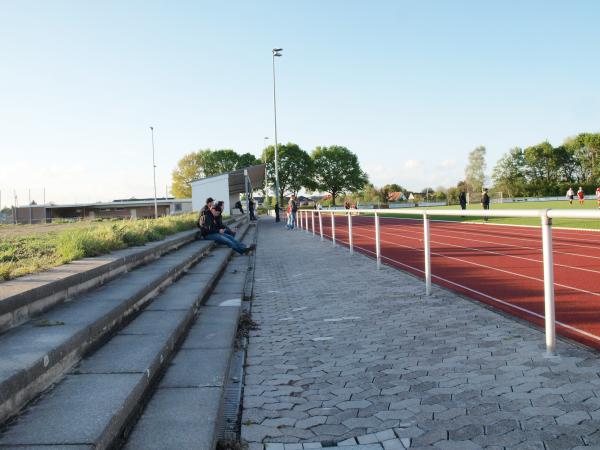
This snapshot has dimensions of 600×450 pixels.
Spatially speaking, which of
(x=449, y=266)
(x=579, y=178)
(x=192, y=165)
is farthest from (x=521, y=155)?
(x=449, y=266)

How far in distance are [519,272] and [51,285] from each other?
733cm

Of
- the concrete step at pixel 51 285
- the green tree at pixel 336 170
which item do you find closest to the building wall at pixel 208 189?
the concrete step at pixel 51 285

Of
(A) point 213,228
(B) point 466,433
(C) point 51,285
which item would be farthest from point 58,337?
(A) point 213,228

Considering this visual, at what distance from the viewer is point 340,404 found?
3375 mm

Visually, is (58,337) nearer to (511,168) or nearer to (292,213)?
(292,213)

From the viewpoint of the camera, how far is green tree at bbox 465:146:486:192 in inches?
4066

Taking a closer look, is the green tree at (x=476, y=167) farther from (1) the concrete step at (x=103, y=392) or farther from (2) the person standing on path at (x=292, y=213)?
(1) the concrete step at (x=103, y=392)

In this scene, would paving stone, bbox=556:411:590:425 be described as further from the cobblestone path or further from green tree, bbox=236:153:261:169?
green tree, bbox=236:153:261:169

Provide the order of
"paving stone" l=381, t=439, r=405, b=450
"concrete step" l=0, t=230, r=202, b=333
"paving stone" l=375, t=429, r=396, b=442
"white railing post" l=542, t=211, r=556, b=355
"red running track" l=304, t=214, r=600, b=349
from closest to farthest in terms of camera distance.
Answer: "paving stone" l=381, t=439, r=405, b=450
"paving stone" l=375, t=429, r=396, b=442
"concrete step" l=0, t=230, r=202, b=333
"white railing post" l=542, t=211, r=556, b=355
"red running track" l=304, t=214, r=600, b=349

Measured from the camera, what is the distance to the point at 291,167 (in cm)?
9656

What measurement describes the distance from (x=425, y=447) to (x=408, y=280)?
5.98 metres

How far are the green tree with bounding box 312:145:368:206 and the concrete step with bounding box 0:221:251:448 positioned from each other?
321 feet

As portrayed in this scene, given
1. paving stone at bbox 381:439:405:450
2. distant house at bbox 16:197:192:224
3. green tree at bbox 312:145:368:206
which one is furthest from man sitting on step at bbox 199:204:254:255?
green tree at bbox 312:145:368:206

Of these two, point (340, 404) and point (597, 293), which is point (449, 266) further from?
point (340, 404)
